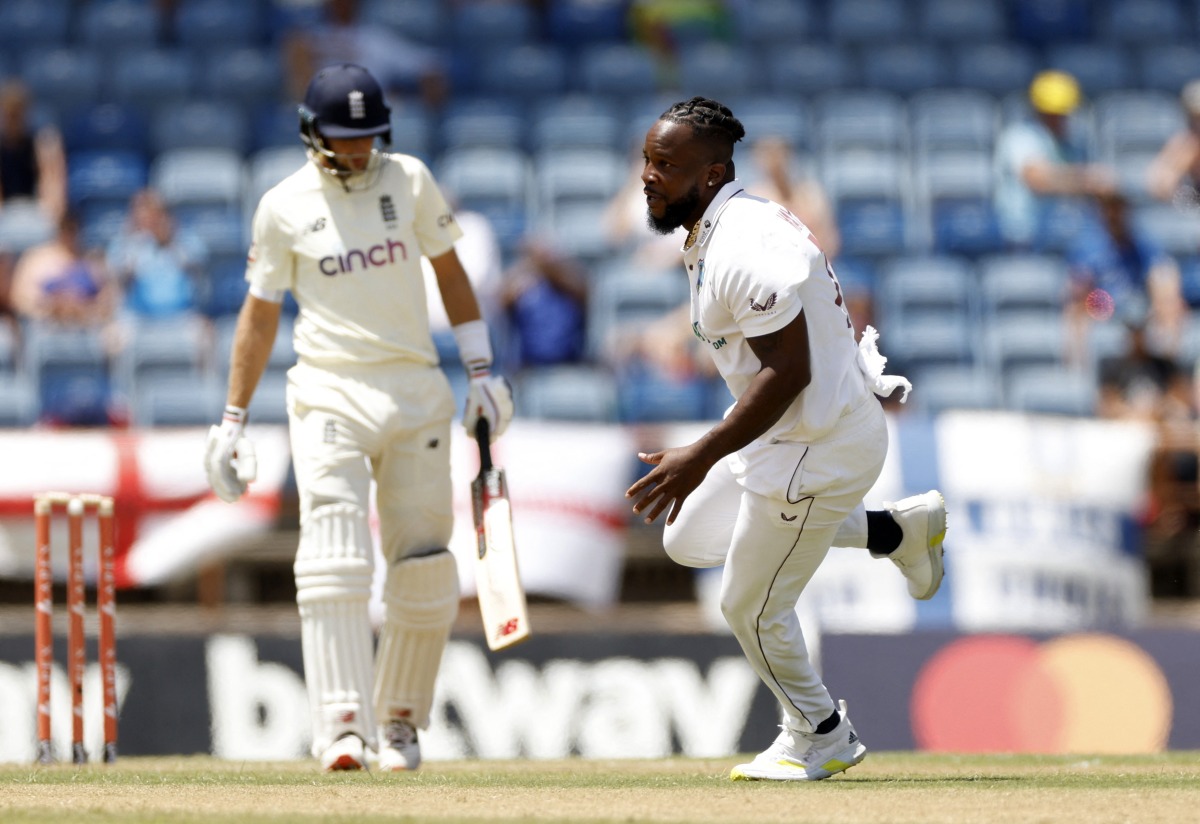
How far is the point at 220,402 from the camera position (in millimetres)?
10602

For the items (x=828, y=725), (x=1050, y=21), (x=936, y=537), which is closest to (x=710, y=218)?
(x=936, y=537)

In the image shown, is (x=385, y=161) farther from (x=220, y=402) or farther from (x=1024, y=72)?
(x=1024, y=72)

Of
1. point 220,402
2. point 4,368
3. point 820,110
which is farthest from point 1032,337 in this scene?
point 4,368

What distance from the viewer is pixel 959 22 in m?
14.0

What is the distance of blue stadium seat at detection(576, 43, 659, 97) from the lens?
1338 centimetres

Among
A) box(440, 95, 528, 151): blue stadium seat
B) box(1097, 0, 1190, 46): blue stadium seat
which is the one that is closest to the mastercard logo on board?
box(440, 95, 528, 151): blue stadium seat

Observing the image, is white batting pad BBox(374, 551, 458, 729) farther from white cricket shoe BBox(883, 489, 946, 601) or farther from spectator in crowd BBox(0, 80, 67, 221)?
spectator in crowd BBox(0, 80, 67, 221)

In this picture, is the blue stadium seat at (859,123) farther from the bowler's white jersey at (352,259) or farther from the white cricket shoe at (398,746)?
the white cricket shoe at (398,746)

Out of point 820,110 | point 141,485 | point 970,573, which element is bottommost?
point 970,573

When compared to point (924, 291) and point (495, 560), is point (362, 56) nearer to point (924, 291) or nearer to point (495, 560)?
point (924, 291)

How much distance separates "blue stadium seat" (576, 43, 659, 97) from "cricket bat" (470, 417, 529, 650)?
7.13 meters

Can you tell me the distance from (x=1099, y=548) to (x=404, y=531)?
4018 millimetres

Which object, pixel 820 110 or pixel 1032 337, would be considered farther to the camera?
pixel 820 110

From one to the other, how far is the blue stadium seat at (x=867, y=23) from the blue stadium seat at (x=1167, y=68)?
160 cm
